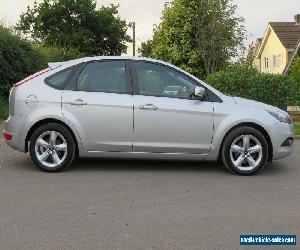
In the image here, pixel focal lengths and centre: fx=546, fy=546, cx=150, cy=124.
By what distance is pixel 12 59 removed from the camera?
17562mm

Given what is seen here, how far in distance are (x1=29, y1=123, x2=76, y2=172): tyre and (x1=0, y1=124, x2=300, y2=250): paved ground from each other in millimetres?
170

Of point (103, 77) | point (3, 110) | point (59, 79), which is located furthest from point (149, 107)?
point (3, 110)

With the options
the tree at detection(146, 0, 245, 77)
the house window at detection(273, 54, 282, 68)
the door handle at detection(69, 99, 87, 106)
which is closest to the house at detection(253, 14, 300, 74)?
the house window at detection(273, 54, 282, 68)

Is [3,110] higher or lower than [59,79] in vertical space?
lower

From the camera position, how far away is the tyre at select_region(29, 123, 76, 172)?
26.0ft

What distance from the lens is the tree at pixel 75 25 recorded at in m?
41.5

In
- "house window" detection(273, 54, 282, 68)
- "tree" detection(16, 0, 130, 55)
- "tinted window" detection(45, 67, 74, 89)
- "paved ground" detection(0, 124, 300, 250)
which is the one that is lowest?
"paved ground" detection(0, 124, 300, 250)

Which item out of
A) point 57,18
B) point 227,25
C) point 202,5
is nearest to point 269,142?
point 227,25

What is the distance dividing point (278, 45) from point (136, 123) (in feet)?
145

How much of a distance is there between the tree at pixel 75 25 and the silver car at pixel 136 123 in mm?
32871

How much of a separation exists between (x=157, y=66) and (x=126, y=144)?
128 centimetres

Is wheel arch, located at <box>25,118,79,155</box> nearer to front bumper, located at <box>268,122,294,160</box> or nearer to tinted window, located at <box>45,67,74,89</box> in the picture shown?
tinted window, located at <box>45,67,74,89</box>

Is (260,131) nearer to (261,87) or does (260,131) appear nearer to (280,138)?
(280,138)

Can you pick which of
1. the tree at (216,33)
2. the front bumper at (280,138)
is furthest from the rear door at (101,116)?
the tree at (216,33)
